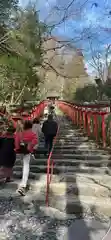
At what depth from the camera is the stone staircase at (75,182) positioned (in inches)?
261

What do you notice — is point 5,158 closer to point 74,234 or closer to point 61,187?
point 61,187

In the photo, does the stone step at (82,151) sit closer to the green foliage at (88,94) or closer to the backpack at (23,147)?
the backpack at (23,147)

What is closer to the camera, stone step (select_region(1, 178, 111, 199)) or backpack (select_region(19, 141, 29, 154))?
backpack (select_region(19, 141, 29, 154))

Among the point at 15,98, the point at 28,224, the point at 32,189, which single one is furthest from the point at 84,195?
the point at 15,98

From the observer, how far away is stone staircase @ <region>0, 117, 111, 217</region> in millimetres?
6641

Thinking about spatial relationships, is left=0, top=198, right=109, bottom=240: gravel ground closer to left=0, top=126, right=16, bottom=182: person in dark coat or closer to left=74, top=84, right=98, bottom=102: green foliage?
left=0, top=126, right=16, bottom=182: person in dark coat

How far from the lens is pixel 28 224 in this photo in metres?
5.80

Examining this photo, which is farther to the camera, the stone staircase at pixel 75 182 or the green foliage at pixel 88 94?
the green foliage at pixel 88 94

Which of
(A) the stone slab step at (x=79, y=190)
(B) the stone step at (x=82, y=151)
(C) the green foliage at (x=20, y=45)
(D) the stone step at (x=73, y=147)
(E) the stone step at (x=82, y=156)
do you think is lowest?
(A) the stone slab step at (x=79, y=190)

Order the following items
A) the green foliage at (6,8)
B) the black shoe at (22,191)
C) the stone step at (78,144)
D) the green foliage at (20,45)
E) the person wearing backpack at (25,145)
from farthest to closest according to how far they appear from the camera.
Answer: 1. the stone step at (78,144)
2. the green foliage at (20,45)
3. the green foliage at (6,8)
4. the person wearing backpack at (25,145)
5. the black shoe at (22,191)

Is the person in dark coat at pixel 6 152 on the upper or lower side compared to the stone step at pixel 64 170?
upper

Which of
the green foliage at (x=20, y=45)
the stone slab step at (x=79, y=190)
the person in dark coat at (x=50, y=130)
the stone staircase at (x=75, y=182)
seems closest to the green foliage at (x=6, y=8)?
the green foliage at (x=20, y=45)

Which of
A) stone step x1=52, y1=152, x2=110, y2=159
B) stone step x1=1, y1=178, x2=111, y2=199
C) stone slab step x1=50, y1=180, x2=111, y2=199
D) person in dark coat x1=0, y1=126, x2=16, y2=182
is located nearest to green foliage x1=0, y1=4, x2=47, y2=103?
stone step x1=52, y1=152, x2=110, y2=159

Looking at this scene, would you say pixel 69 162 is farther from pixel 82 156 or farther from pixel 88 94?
pixel 88 94
